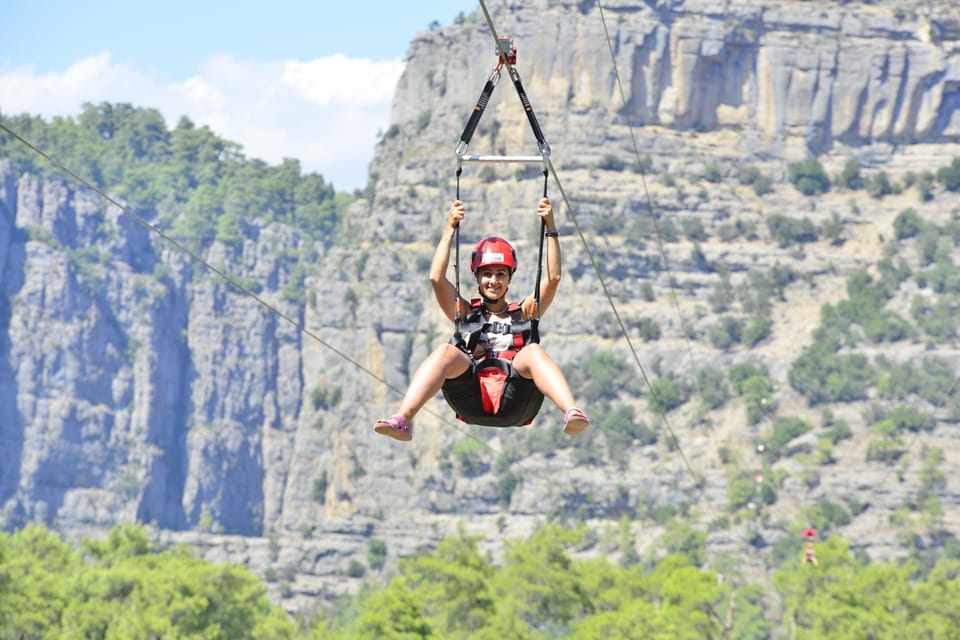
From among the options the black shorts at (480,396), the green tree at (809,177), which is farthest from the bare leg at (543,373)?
the green tree at (809,177)

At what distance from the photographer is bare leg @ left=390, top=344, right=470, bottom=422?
19844mm

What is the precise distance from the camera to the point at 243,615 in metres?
87.8

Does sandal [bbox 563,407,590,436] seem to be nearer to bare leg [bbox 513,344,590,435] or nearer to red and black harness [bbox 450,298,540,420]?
bare leg [bbox 513,344,590,435]

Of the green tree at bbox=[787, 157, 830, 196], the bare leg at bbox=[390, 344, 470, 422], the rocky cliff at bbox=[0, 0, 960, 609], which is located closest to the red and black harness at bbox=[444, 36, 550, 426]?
the bare leg at bbox=[390, 344, 470, 422]

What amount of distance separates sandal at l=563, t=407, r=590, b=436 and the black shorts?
1386 millimetres

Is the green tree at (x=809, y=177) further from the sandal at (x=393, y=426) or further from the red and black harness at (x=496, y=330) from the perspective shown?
the sandal at (x=393, y=426)

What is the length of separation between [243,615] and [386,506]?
3736 inches

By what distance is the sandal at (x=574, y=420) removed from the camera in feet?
63.6

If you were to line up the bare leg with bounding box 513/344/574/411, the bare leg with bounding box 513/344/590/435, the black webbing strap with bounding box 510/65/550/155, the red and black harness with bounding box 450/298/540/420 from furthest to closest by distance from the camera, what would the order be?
the red and black harness with bounding box 450/298/540/420
the black webbing strap with bounding box 510/65/550/155
the bare leg with bounding box 513/344/574/411
the bare leg with bounding box 513/344/590/435

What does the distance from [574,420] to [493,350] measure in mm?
2037

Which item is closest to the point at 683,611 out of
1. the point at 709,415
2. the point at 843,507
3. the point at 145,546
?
the point at 145,546

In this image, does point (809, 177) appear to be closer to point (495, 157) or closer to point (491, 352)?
point (491, 352)

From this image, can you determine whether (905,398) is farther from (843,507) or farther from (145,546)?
(145,546)

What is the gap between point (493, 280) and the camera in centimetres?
2134
